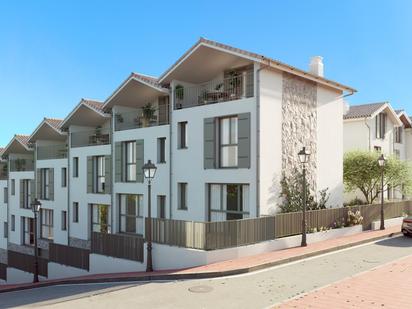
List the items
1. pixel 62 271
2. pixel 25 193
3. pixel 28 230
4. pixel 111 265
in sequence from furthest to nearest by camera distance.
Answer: pixel 25 193
pixel 28 230
pixel 62 271
pixel 111 265

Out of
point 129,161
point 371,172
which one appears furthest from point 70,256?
point 371,172

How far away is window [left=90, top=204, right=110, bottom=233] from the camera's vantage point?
79.7ft

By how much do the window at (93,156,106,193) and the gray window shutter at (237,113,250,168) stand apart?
11165 millimetres

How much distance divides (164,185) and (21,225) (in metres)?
17.9

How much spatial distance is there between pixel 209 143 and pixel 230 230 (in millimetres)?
5666

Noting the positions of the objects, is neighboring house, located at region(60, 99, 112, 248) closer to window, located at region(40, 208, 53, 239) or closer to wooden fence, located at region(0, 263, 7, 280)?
window, located at region(40, 208, 53, 239)

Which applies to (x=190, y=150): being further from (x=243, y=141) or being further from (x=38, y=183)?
(x=38, y=183)

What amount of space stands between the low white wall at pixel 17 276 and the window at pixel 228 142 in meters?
16.8

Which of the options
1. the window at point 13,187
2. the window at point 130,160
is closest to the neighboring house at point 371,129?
the window at point 130,160

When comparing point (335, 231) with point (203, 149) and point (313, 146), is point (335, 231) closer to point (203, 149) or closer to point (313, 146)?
point (313, 146)

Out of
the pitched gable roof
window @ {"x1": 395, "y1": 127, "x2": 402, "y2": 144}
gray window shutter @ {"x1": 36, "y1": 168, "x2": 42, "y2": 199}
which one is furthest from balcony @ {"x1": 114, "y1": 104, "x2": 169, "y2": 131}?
window @ {"x1": 395, "y1": 127, "x2": 402, "y2": 144}

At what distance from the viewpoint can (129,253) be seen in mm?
16203

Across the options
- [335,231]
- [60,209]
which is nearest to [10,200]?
[60,209]

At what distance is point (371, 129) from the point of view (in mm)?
28875
